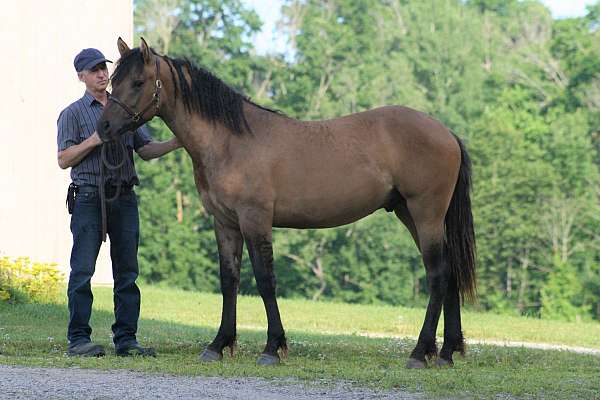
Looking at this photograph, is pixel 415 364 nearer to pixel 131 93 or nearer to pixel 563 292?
pixel 131 93

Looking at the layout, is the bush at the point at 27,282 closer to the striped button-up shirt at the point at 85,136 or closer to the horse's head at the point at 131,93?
the striped button-up shirt at the point at 85,136

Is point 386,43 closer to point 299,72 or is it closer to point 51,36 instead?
point 299,72

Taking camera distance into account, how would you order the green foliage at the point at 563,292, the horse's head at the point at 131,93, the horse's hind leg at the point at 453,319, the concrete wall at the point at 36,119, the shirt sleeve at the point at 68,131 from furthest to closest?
the green foliage at the point at 563,292 → the concrete wall at the point at 36,119 → the horse's hind leg at the point at 453,319 → the shirt sleeve at the point at 68,131 → the horse's head at the point at 131,93

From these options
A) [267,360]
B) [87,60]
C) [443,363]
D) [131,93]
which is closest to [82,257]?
[131,93]

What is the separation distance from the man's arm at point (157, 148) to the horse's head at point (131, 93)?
0.48 metres

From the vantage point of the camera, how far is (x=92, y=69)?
8883 millimetres

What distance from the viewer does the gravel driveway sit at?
670 centimetres

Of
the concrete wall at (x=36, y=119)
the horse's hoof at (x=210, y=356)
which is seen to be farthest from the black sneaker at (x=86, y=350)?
the concrete wall at (x=36, y=119)

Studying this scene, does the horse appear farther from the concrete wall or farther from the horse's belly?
the concrete wall

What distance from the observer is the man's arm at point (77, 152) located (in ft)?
28.6

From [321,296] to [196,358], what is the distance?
1445 inches

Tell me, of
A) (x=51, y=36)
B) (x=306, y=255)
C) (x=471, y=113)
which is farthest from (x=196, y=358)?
(x=471, y=113)

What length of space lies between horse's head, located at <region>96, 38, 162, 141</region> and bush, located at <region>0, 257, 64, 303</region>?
23.3 ft

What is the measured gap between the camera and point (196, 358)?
8984mm
